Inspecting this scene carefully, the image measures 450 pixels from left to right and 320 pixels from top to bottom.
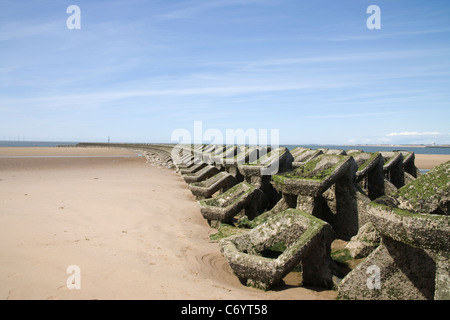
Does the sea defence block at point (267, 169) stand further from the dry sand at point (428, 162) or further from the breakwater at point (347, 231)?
the dry sand at point (428, 162)

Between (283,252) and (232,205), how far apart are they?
2.87 m

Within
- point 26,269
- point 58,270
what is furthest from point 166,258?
point 26,269

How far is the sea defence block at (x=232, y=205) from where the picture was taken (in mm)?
6984

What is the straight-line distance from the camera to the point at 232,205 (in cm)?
700

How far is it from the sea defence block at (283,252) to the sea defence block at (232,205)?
2.06 m

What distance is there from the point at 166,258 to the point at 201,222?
2.69m

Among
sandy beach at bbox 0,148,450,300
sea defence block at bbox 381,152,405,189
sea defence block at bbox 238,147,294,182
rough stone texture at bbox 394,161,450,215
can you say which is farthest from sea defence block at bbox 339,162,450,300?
sea defence block at bbox 381,152,405,189

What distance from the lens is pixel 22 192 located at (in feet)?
34.3

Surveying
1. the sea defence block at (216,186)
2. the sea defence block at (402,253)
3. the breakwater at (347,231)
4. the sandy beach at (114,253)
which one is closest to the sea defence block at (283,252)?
the breakwater at (347,231)

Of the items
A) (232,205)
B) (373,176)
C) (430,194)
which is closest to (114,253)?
(232,205)

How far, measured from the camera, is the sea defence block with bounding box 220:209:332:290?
13.3 feet

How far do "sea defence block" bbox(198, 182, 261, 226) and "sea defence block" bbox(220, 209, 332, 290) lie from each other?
2058 mm

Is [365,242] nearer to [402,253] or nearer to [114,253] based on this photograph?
[402,253]

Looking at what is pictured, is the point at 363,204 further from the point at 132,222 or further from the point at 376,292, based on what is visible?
the point at 132,222
